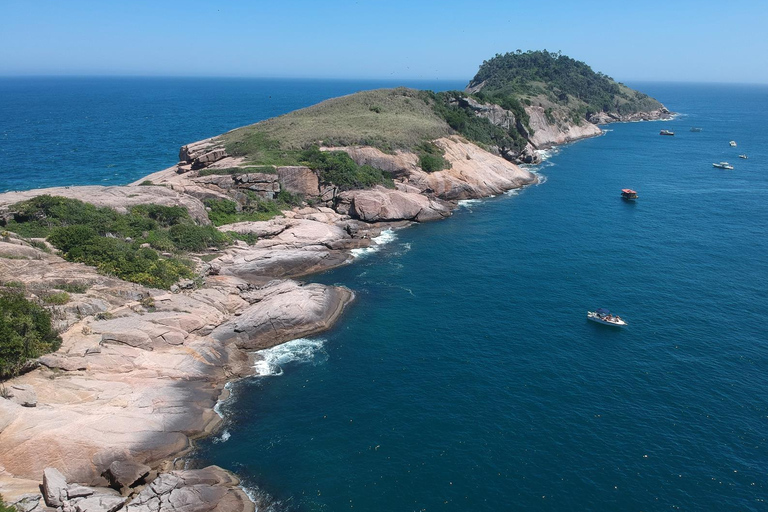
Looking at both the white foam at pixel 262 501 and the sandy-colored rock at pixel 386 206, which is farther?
the sandy-colored rock at pixel 386 206

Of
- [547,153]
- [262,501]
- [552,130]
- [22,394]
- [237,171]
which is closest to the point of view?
[262,501]

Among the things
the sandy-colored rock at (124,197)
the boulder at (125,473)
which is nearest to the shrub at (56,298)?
the boulder at (125,473)

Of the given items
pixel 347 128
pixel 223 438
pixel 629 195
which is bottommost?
pixel 223 438

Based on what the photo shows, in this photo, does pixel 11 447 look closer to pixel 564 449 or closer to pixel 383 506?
pixel 383 506

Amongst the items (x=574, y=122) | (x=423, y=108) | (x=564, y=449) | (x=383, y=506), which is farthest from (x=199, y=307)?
(x=574, y=122)

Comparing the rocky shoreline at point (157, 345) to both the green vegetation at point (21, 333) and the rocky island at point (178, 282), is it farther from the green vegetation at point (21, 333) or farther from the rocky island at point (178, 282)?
the green vegetation at point (21, 333)

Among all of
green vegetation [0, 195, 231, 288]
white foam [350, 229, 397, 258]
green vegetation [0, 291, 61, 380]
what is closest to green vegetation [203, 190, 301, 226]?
green vegetation [0, 195, 231, 288]

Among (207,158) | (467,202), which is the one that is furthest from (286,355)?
(467,202)

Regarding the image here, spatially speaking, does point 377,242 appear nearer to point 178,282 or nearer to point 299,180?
point 299,180
